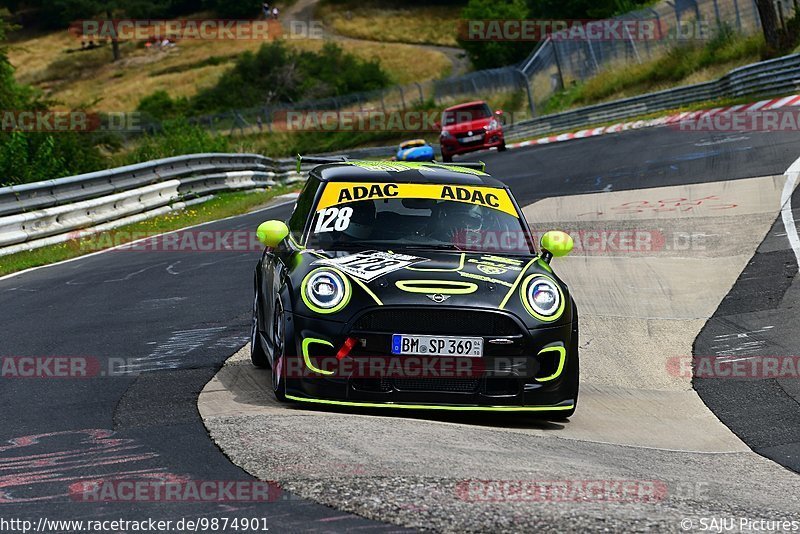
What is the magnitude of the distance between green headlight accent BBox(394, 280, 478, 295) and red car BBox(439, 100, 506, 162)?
2701 centimetres

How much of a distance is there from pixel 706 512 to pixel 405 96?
61.6 meters

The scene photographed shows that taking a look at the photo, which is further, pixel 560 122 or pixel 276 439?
pixel 560 122

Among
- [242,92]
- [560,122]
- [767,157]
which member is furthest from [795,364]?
[242,92]

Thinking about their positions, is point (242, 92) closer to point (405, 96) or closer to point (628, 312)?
point (405, 96)

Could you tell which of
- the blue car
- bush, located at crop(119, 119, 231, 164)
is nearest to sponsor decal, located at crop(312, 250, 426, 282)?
bush, located at crop(119, 119, 231, 164)

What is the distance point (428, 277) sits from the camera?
7.23 metres

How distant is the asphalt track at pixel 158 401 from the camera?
15.8 feet

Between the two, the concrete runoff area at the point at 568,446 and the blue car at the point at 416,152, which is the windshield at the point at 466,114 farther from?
the concrete runoff area at the point at 568,446

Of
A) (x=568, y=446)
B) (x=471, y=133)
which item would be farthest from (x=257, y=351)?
(x=471, y=133)

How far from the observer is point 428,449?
19.0 ft

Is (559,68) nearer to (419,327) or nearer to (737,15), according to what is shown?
(737,15)

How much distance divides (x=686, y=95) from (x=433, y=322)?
30598 millimetres

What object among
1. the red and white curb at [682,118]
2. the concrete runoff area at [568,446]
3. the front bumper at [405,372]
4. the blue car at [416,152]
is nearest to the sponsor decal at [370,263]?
the front bumper at [405,372]

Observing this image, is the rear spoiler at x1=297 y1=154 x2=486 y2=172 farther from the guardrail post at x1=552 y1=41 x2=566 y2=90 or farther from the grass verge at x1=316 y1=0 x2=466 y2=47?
the grass verge at x1=316 y1=0 x2=466 y2=47
